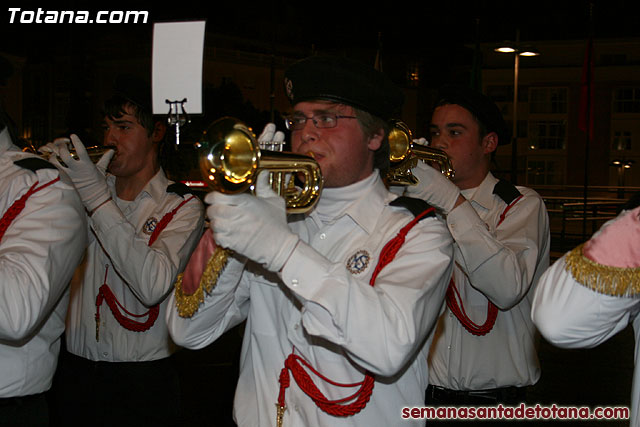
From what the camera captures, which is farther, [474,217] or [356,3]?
[356,3]

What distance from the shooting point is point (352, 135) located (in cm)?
244

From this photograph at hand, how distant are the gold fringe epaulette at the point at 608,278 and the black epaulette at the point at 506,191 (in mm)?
1911

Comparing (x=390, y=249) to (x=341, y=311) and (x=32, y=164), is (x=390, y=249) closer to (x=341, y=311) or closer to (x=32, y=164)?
(x=341, y=311)

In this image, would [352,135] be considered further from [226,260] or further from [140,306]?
[140,306]

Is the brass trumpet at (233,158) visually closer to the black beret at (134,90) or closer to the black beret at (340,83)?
the black beret at (340,83)

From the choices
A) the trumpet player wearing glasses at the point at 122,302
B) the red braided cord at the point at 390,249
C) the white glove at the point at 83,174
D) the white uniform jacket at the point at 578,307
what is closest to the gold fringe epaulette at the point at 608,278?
the white uniform jacket at the point at 578,307

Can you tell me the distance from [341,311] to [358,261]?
0.39 meters

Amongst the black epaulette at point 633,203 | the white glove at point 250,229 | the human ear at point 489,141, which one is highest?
the human ear at point 489,141

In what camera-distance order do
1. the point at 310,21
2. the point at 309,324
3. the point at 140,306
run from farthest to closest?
the point at 310,21 → the point at 140,306 → the point at 309,324

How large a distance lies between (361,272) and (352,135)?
482 mm

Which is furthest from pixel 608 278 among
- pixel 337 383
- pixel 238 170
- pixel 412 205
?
pixel 238 170

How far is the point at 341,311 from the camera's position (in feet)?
6.39

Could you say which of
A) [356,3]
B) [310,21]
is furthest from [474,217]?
[310,21]

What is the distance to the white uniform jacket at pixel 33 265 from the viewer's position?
2424 millimetres
